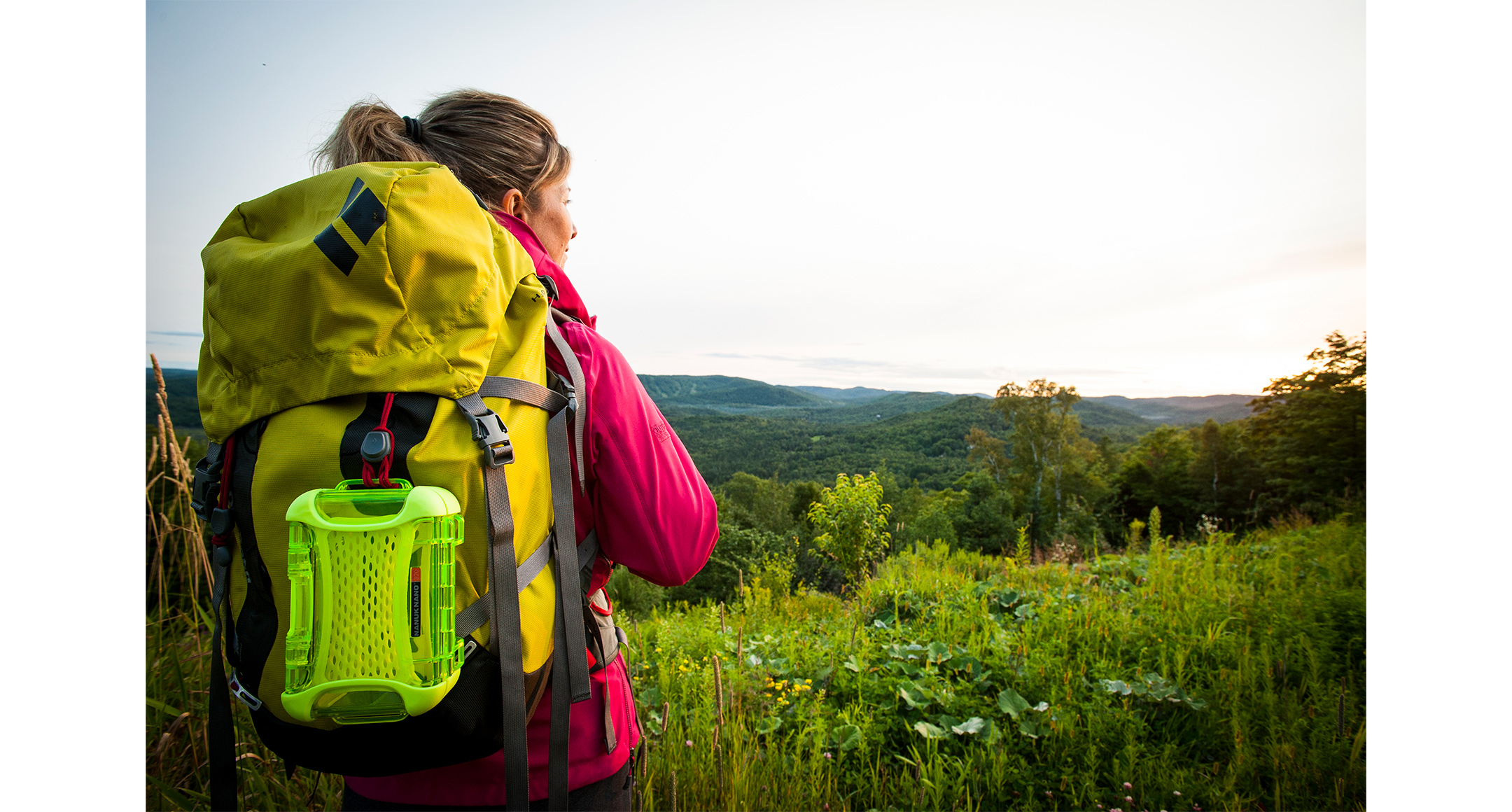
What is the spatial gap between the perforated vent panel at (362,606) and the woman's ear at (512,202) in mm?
665

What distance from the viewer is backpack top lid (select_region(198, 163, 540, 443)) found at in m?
0.76

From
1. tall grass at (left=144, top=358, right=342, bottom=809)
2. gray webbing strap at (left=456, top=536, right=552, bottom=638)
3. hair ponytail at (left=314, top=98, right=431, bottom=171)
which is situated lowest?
tall grass at (left=144, top=358, right=342, bottom=809)

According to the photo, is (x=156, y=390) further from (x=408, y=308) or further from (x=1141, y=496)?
(x=1141, y=496)

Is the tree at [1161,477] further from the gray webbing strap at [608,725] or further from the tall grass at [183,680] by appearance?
the tall grass at [183,680]

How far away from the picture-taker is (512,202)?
113 cm

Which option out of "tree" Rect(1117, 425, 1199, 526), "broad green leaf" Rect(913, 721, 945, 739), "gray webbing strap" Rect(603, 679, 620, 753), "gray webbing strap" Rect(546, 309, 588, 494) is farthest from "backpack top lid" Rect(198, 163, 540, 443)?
"tree" Rect(1117, 425, 1199, 526)

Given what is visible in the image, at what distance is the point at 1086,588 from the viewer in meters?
3.55

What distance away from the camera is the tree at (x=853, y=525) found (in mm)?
7492

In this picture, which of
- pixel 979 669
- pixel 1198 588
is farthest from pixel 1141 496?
pixel 979 669

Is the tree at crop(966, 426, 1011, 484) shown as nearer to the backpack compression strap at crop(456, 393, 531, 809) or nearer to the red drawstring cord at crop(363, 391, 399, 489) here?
the backpack compression strap at crop(456, 393, 531, 809)

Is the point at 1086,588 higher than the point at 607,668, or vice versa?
the point at 607,668

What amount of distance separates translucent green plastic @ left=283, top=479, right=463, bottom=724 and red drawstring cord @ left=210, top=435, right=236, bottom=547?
16cm

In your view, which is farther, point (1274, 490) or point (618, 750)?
point (1274, 490)

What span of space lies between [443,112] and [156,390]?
6.04ft
